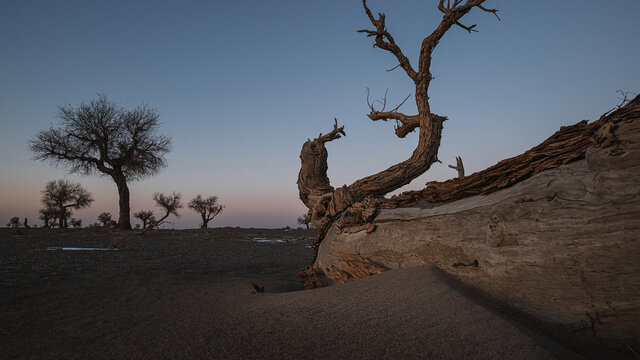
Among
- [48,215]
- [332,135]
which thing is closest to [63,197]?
[48,215]

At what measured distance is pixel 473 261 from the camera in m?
2.96

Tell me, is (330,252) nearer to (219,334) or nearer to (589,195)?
(219,334)

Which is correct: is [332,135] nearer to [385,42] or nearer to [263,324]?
[385,42]

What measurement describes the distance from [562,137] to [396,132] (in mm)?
3556

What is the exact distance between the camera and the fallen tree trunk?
6.88 ft

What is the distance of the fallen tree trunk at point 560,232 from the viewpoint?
82.5 inches

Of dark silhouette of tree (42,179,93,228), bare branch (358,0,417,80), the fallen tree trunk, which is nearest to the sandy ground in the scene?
the fallen tree trunk

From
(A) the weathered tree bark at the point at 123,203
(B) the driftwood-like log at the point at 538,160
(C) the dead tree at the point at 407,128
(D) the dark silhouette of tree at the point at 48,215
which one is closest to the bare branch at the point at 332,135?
(C) the dead tree at the point at 407,128

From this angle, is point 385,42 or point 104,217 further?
point 104,217

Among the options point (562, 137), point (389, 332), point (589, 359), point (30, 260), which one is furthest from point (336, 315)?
point (30, 260)

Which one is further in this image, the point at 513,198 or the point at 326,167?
the point at 326,167

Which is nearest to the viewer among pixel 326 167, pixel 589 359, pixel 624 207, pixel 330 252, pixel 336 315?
pixel 589 359

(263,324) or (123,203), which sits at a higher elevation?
(123,203)

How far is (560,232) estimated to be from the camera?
2.37 m
